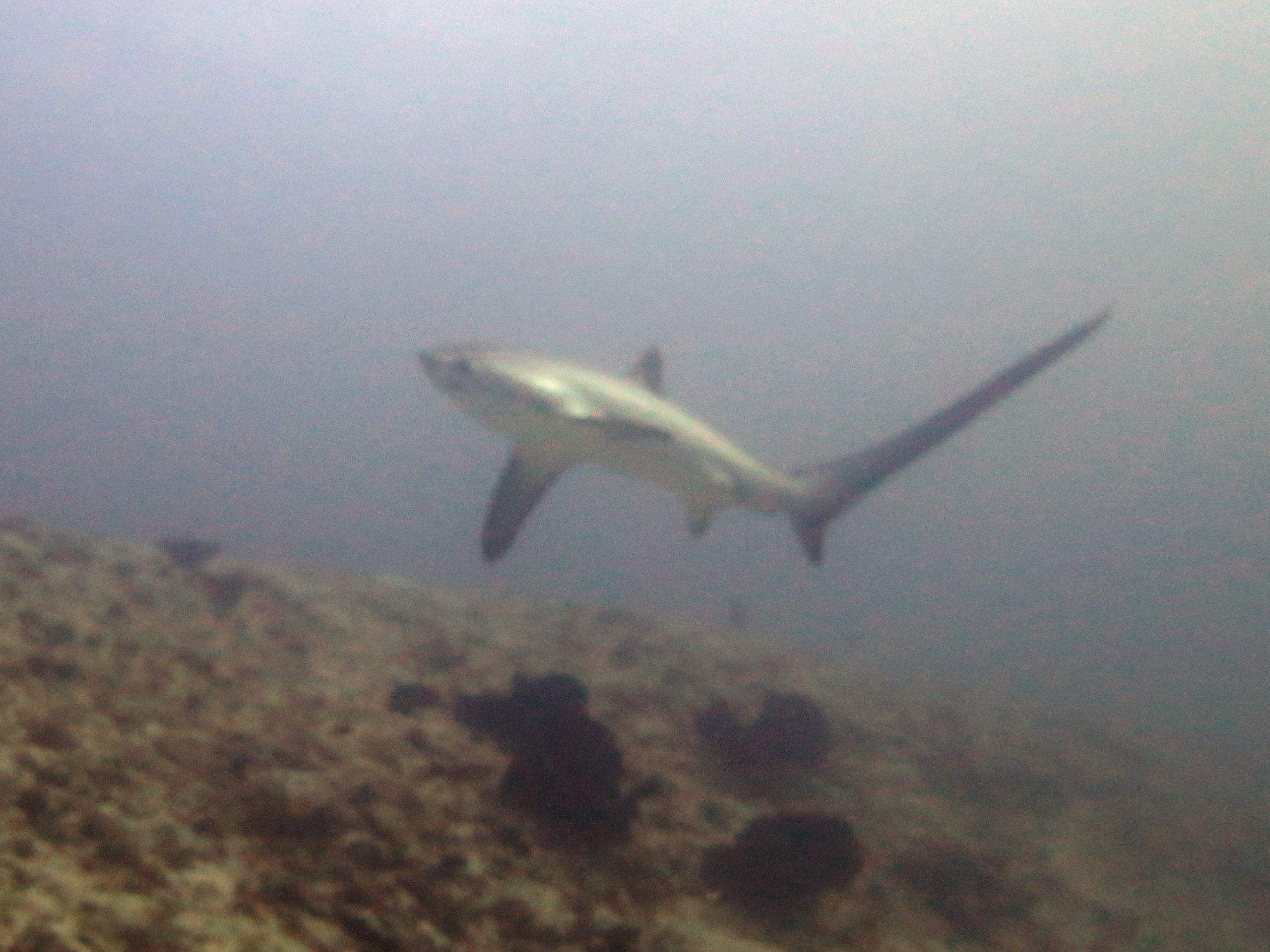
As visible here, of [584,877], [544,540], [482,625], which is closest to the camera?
[584,877]

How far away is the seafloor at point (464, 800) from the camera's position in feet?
9.41

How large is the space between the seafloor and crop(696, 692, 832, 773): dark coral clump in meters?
0.04

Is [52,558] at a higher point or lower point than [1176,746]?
higher

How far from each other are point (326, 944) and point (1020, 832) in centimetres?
787

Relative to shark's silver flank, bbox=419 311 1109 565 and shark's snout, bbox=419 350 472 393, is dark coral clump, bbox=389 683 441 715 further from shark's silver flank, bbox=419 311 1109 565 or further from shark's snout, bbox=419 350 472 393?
shark's snout, bbox=419 350 472 393

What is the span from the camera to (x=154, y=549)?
331 inches

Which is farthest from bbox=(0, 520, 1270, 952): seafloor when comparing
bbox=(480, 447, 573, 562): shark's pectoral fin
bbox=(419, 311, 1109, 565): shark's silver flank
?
bbox=(419, 311, 1109, 565): shark's silver flank

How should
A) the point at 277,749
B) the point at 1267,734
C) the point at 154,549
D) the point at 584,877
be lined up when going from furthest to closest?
the point at 1267,734
the point at 154,549
the point at 277,749
the point at 584,877

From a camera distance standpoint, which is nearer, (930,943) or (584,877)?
(584,877)

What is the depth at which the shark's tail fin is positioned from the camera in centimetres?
843

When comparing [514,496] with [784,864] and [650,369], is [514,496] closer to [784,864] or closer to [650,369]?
[650,369]

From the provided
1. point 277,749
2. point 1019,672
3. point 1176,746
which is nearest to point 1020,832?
point 277,749

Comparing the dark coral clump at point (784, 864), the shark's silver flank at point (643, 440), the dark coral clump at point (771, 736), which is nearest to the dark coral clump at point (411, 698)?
the shark's silver flank at point (643, 440)

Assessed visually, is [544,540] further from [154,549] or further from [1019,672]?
[154,549]
